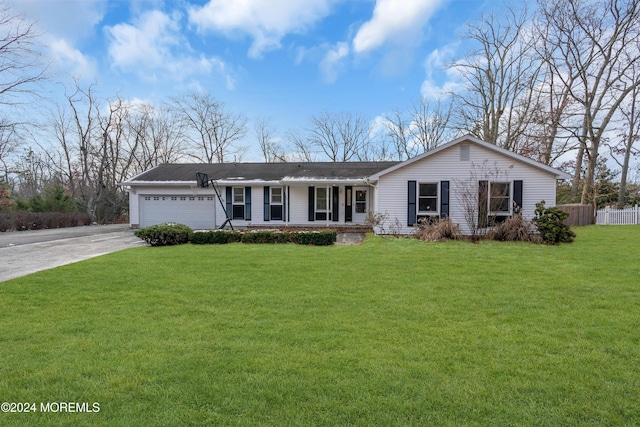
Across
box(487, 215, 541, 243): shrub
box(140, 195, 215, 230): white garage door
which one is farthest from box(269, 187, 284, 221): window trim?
box(487, 215, 541, 243): shrub

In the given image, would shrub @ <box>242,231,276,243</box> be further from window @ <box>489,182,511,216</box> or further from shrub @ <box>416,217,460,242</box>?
window @ <box>489,182,511,216</box>

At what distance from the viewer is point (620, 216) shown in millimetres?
20000

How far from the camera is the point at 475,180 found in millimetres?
12805

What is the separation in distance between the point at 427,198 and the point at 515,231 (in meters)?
3.36

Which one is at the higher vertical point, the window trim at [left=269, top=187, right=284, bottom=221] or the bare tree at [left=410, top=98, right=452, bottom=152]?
the bare tree at [left=410, top=98, right=452, bottom=152]

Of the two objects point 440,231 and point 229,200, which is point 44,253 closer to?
point 229,200

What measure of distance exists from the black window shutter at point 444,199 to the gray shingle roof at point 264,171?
13.9 feet

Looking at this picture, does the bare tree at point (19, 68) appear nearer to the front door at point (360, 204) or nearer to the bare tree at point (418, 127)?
the front door at point (360, 204)

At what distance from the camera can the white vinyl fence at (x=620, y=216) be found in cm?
1983

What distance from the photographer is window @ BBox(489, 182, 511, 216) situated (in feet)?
41.0

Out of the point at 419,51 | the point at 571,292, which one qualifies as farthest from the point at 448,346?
the point at 419,51

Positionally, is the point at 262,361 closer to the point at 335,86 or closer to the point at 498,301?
the point at 498,301

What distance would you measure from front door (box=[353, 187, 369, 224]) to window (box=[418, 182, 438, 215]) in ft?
11.5

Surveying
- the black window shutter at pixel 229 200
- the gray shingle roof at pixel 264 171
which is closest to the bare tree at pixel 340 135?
the gray shingle roof at pixel 264 171
